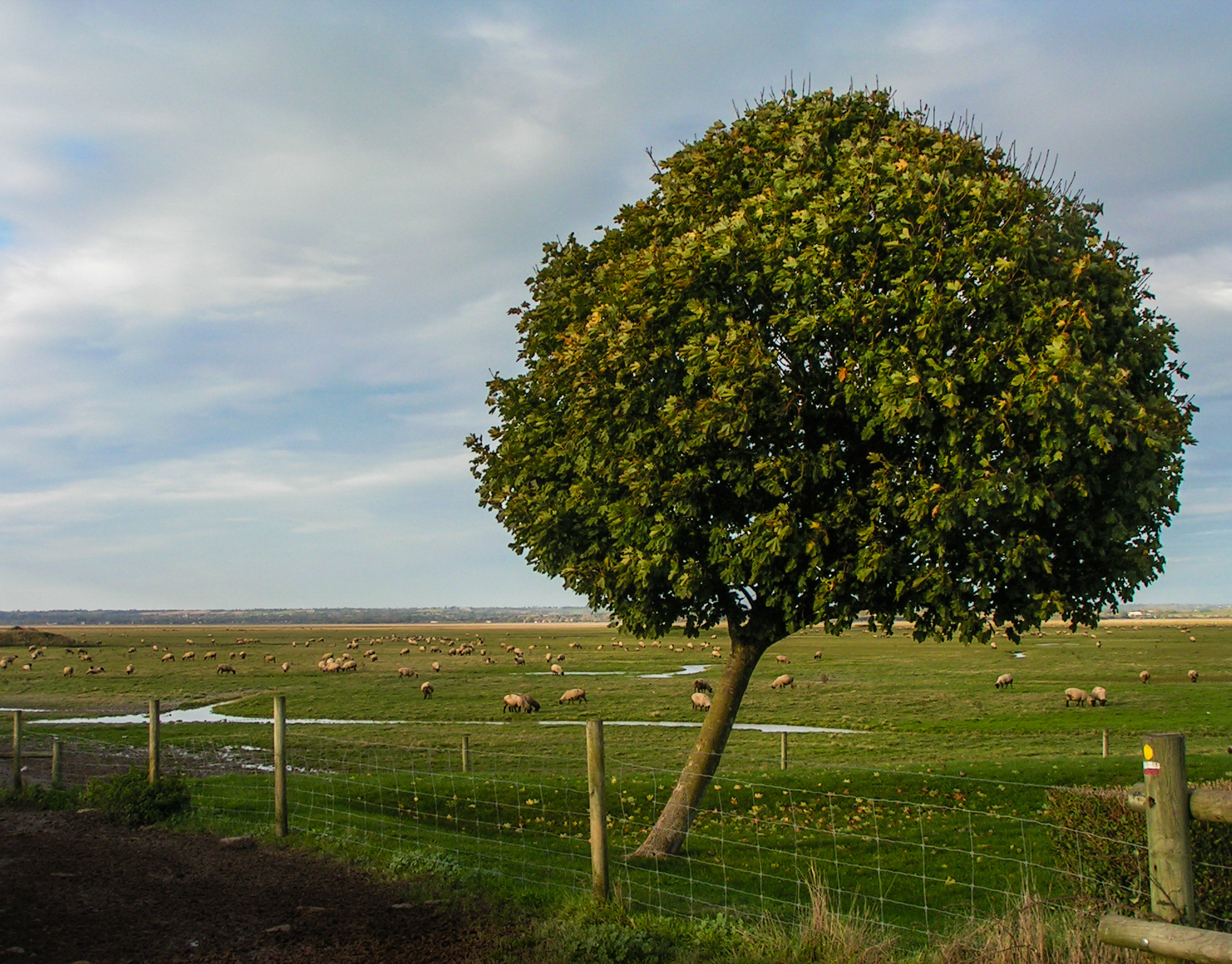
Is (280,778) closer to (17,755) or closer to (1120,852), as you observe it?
(17,755)

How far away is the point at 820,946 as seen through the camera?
28.4 ft

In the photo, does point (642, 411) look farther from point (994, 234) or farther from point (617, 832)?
point (617, 832)

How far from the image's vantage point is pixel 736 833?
19.1 meters

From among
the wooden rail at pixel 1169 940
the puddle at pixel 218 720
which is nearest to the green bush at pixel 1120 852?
the wooden rail at pixel 1169 940

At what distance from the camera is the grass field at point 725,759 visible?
602 inches

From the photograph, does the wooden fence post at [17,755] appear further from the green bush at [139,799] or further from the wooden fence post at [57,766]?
the green bush at [139,799]

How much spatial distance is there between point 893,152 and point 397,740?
33.2m

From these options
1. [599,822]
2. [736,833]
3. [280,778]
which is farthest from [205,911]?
[736,833]

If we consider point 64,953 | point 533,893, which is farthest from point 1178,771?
point 64,953

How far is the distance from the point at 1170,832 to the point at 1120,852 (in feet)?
9.17

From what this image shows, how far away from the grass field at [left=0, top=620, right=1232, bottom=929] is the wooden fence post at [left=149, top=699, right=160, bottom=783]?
142 cm

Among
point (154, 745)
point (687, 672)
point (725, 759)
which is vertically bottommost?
point (687, 672)

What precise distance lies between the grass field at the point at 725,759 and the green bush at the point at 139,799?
1.97 feet

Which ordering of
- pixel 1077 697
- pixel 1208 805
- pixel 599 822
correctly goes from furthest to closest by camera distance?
pixel 1077 697
pixel 599 822
pixel 1208 805
